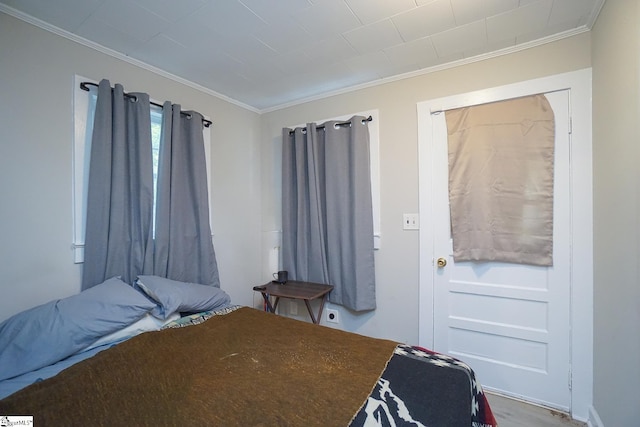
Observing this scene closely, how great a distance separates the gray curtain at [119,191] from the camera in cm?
167

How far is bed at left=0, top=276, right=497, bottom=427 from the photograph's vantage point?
89 cm

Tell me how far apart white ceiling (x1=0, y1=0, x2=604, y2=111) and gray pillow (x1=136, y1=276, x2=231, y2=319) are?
5.07 ft

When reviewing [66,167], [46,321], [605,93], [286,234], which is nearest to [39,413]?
[46,321]

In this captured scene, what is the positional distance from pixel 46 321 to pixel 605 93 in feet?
10.2

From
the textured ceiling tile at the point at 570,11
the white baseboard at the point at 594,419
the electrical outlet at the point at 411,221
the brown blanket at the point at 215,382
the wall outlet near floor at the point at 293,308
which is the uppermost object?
the textured ceiling tile at the point at 570,11

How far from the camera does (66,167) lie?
1.62 meters

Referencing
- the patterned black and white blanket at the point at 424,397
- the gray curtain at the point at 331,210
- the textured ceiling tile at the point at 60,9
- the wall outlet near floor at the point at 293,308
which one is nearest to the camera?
the patterned black and white blanket at the point at 424,397

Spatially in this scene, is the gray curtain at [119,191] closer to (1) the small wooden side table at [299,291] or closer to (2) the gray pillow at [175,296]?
(2) the gray pillow at [175,296]

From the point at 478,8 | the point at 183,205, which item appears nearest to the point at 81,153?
the point at 183,205

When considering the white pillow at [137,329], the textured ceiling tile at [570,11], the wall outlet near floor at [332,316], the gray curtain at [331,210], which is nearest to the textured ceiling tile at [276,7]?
the gray curtain at [331,210]

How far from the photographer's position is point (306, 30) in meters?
1.63

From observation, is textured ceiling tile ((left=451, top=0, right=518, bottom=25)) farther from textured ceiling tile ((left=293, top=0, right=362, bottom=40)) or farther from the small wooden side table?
the small wooden side table

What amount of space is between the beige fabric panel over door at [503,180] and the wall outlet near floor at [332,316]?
1.17 m

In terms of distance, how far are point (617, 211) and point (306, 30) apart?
76.1 inches
